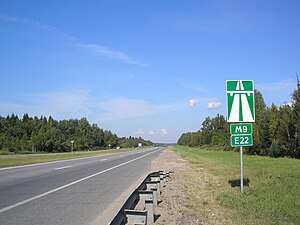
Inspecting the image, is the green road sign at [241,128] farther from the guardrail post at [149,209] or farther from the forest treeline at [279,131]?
the forest treeline at [279,131]

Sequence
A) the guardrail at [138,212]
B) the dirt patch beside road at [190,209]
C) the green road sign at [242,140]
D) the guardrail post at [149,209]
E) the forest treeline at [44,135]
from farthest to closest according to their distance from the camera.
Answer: the forest treeline at [44,135]
the green road sign at [242,140]
the dirt patch beside road at [190,209]
the guardrail post at [149,209]
the guardrail at [138,212]

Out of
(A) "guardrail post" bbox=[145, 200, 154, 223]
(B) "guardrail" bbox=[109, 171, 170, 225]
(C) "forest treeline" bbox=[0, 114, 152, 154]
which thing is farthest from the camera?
(C) "forest treeline" bbox=[0, 114, 152, 154]

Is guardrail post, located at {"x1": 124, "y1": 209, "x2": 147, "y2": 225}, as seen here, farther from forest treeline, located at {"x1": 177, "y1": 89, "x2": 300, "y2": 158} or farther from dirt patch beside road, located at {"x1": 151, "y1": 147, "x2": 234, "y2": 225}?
forest treeline, located at {"x1": 177, "y1": 89, "x2": 300, "y2": 158}

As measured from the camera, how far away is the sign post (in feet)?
37.8

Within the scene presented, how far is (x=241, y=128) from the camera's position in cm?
1163

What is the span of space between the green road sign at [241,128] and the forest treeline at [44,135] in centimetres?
7169

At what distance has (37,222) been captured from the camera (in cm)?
749

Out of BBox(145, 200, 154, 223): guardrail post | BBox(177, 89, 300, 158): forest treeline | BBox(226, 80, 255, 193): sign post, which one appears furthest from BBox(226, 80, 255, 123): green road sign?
BBox(177, 89, 300, 158): forest treeline

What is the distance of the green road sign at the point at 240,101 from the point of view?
37.8 ft

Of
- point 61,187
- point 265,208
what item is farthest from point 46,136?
point 265,208

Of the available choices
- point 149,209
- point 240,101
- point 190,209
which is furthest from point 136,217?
point 240,101

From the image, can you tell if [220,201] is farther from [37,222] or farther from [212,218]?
[37,222]

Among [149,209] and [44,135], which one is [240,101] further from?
[44,135]

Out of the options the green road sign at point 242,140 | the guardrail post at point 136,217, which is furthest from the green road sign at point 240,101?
the guardrail post at point 136,217
